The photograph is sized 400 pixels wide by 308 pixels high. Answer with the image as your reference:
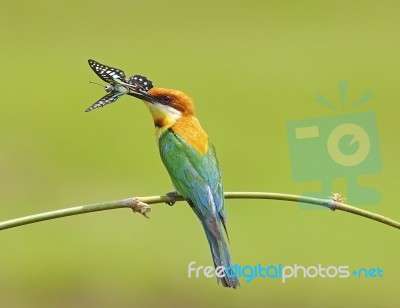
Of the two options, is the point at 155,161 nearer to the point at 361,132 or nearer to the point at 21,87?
the point at 21,87

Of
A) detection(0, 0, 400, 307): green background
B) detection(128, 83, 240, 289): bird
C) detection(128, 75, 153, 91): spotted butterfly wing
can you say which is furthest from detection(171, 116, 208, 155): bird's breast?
detection(0, 0, 400, 307): green background

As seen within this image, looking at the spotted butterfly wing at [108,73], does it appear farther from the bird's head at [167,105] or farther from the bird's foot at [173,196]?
the bird's foot at [173,196]

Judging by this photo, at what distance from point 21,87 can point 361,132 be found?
7663 mm

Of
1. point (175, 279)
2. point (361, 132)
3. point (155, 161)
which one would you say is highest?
point (361, 132)

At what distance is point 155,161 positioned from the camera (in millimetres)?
6930

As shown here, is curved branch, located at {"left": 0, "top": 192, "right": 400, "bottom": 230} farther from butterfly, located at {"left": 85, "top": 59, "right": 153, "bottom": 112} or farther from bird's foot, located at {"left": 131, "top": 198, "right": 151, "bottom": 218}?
butterfly, located at {"left": 85, "top": 59, "right": 153, "bottom": 112}

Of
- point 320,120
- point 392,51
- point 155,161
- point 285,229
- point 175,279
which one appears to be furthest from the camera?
point 392,51

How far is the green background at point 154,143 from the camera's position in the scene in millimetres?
5562

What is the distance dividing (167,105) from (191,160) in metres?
0.11

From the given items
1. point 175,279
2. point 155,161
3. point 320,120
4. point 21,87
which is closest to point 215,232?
point 320,120

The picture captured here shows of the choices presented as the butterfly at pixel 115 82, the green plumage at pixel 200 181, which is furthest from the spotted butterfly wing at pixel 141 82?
the green plumage at pixel 200 181

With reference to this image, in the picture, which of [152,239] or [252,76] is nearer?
[152,239]

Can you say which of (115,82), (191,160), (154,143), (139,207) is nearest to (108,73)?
(115,82)

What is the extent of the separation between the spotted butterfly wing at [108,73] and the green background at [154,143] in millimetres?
4078
